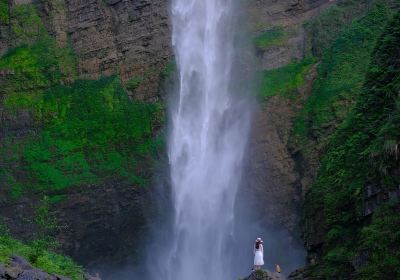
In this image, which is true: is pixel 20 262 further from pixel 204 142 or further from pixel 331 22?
pixel 331 22

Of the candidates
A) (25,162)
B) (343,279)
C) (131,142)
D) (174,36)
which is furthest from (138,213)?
(343,279)

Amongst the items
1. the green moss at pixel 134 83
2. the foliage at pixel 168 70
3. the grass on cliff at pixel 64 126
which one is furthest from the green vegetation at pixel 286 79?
the green moss at pixel 134 83

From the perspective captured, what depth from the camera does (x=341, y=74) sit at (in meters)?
37.3

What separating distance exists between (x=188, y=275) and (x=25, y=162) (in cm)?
1388

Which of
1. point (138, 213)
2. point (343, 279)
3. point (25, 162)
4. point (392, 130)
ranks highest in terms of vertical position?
point (25, 162)

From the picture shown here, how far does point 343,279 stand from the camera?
20688mm

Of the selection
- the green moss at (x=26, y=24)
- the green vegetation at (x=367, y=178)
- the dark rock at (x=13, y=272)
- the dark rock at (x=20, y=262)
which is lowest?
the dark rock at (x=13, y=272)

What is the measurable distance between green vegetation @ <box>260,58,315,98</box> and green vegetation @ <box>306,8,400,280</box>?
13930 mm

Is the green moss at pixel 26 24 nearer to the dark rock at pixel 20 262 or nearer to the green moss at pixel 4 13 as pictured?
the green moss at pixel 4 13

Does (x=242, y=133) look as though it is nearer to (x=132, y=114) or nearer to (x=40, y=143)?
(x=132, y=114)

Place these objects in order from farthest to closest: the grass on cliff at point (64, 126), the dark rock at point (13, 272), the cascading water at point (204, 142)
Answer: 1. the grass on cliff at point (64, 126)
2. the cascading water at point (204, 142)
3. the dark rock at point (13, 272)

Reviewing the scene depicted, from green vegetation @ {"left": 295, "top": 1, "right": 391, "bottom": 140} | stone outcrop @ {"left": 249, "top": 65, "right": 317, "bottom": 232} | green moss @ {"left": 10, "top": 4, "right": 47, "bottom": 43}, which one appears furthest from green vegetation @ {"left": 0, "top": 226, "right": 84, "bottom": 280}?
green moss @ {"left": 10, "top": 4, "right": 47, "bottom": 43}

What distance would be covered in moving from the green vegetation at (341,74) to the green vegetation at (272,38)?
142 inches

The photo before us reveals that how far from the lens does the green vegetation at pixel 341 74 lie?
36094 mm
